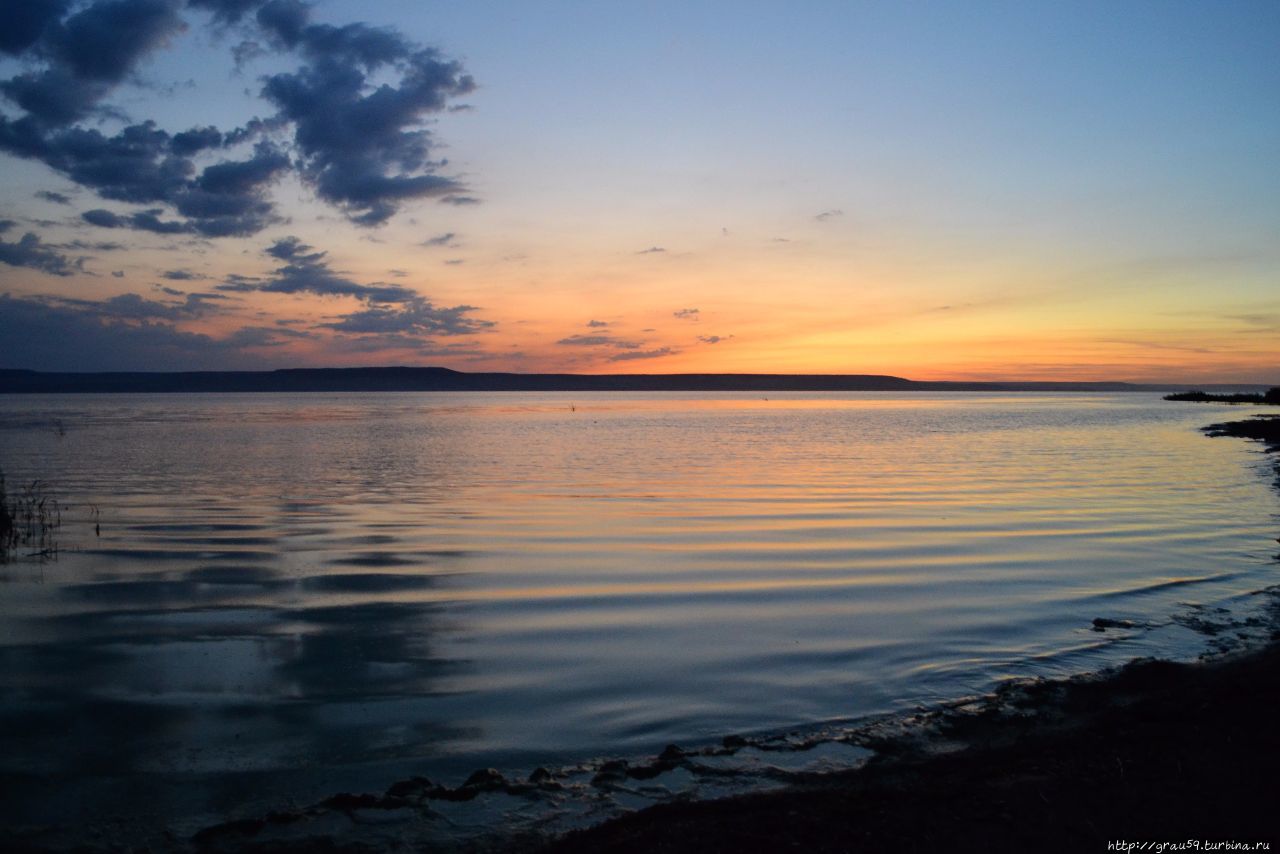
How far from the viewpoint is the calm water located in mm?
7375

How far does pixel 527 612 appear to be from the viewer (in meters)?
11.8

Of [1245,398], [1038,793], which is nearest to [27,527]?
[1038,793]

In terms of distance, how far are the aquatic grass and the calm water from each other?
19.4 inches

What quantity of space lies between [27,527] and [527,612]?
42.0 ft

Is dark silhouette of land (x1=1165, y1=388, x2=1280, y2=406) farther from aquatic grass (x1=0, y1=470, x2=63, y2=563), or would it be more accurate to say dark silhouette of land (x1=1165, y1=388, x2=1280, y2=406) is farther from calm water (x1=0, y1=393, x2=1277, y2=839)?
aquatic grass (x1=0, y1=470, x2=63, y2=563)

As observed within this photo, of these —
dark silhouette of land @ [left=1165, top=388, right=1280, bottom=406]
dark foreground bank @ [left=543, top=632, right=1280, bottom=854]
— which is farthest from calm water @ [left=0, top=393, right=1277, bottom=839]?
dark silhouette of land @ [left=1165, top=388, right=1280, bottom=406]

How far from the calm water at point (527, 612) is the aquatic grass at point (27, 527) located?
494 millimetres

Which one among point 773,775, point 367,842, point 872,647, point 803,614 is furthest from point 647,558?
point 367,842

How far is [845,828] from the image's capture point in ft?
17.2

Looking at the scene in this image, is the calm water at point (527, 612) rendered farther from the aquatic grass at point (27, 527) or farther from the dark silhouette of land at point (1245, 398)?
the dark silhouette of land at point (1245, 398)

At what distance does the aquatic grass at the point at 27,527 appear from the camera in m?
16.0

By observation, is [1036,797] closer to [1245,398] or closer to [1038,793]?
[1038,793]

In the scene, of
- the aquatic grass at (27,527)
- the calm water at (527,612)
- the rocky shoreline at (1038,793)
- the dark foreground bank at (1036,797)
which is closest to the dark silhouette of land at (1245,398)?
the calm water at (527,612)

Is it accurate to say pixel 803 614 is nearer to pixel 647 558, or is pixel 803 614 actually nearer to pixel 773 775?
pixel 647 558
